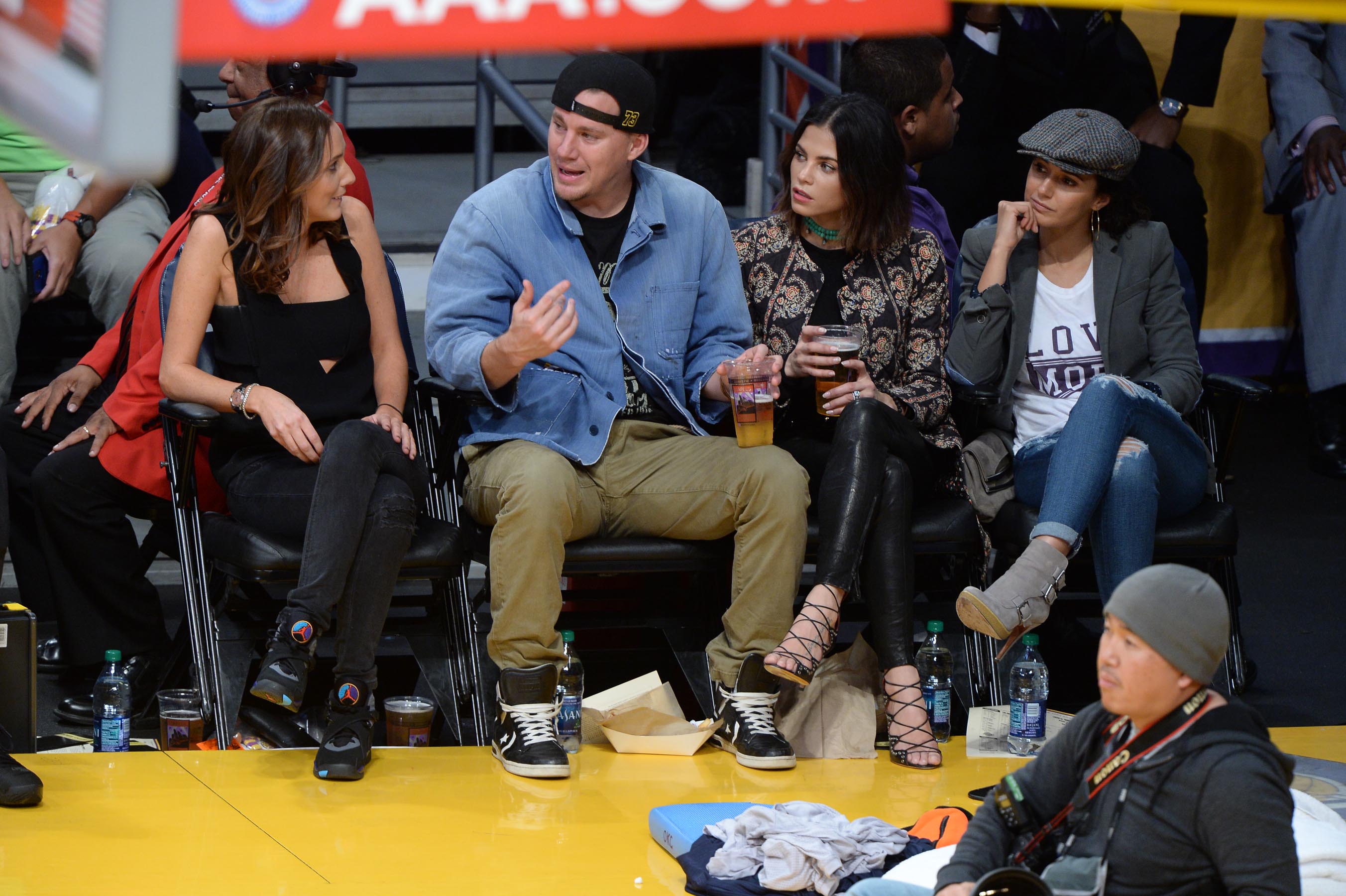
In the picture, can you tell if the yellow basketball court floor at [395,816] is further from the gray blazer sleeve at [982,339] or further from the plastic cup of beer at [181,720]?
the gray blazer sleeve at [982,339]

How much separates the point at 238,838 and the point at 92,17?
8.19 ft

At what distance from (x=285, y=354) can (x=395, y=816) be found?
1.13m

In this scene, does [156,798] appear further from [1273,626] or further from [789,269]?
[1273,626]

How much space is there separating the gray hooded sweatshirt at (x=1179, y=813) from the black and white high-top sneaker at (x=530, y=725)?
4.02 ft

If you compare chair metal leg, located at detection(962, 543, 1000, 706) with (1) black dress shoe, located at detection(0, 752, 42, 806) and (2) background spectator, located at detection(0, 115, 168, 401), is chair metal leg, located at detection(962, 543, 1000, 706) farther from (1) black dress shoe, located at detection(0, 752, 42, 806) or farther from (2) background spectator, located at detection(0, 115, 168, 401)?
(2) background spectator, located at detection(0, 115, 168, 401)

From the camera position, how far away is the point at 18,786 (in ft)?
9.93

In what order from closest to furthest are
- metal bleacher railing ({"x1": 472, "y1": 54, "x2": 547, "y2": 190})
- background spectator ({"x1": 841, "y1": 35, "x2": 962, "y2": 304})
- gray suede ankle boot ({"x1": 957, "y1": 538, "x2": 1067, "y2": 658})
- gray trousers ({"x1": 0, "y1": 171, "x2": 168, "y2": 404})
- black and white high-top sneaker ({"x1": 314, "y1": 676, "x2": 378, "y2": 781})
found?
black and white high-top sneaker ({"x1": 314, "y1": 676, "x2": 378, "y2": 781})
gray suede ankle boot ({"x1": 957, "y1": 538, "x2": 1067, "y2": 658})
gray trousers ({"x1": 0, "y1": 171, "x2": 168, "y2": 404})
background spectator ({"x1": 841, "y1": 35, "x2": 962, "y2": 304})
metal bleacher railing ({"x1": 472, "y1": 54, "x2": 547, "y2": 190})

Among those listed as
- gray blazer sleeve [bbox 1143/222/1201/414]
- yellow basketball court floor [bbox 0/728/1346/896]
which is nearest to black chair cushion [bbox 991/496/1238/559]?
gray blazer sleeve [bbox 1143/222/1201/414]

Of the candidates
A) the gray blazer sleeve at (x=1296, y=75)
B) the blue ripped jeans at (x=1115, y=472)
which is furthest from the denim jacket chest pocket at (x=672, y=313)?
the gray blazer sleeve at (x=1296, y=75)

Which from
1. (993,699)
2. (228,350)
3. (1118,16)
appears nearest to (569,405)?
(228,350)

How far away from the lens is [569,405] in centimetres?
370

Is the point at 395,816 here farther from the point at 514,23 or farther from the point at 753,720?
the point at 514,23

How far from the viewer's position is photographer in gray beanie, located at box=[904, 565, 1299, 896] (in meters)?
2.11

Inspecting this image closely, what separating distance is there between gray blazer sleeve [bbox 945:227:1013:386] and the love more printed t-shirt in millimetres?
80
